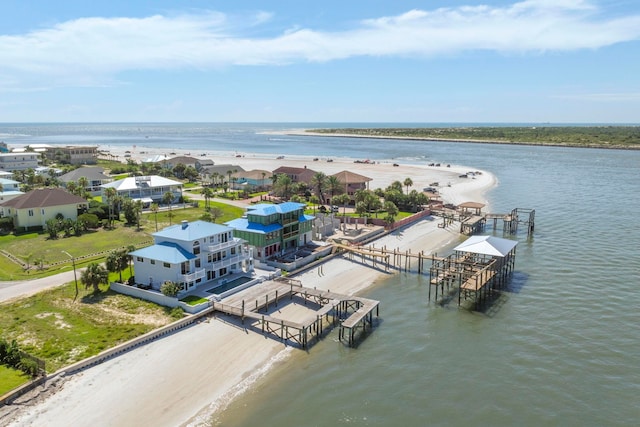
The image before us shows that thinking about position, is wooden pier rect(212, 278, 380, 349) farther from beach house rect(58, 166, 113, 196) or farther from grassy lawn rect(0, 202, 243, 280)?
beach house rect(58, 166, 113, 196)

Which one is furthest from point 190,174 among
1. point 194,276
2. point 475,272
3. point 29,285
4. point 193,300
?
point 475,272

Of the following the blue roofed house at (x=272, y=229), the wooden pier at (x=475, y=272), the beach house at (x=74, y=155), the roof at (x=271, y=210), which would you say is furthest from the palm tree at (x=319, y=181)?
the beach house at (x=74, y=155)

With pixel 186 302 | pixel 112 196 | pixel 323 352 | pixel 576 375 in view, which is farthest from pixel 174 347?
pixel 112 196

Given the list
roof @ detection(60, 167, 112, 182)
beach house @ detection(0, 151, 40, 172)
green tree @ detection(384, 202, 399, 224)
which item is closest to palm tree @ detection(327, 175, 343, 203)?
green tree @ detection(384, 202, 399, 224)

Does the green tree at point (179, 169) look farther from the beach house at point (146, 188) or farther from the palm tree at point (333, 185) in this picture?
the palm tree at point (333, 185)

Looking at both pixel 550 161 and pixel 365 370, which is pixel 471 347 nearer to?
pixel 365 370

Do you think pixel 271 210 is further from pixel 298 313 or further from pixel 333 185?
pixel 333 185

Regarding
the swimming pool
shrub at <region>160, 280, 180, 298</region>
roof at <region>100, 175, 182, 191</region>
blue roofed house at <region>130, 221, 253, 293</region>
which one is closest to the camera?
shrub at <region>160, 280, 180, 298</region>
